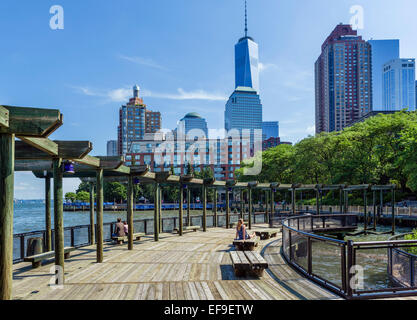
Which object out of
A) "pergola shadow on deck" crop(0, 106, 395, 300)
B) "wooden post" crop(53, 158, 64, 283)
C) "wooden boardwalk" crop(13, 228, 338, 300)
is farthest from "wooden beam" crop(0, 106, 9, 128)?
"wooden boardwalk" crop(13, 228, 338, 300)

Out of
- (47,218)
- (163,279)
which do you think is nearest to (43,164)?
(47,218)

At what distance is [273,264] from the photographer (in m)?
9.91

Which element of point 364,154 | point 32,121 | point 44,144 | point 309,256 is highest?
point 364,154

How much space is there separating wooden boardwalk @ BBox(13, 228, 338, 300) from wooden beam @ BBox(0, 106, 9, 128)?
3629mm

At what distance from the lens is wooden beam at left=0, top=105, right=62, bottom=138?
5.61 m

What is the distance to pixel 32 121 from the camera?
5762mm

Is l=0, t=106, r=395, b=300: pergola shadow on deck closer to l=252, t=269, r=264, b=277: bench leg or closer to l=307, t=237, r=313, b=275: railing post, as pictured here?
l=252, t=269, r=264, b=277: bench leg

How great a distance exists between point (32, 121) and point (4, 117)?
449 millimetres

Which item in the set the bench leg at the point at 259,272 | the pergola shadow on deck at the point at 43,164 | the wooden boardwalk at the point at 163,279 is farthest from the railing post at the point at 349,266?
the pergola shadow on deck at the point at 43,164

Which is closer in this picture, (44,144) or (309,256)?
(44,144)

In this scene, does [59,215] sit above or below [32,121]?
below

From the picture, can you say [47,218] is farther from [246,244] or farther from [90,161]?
[246,244]

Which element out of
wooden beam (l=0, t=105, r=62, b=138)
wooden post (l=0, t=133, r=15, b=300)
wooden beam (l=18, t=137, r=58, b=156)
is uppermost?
wooden beam (l=0, t=105, r=62, b=138)
